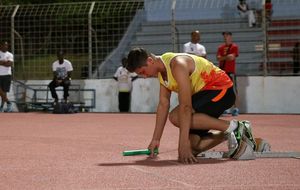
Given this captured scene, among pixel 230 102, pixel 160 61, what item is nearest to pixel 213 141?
pixel 230 102

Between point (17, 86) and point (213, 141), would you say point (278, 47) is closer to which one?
point (17, 86)

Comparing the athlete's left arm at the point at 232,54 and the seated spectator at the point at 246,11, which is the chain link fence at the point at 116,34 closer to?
the seated spectator at the point at 246,11

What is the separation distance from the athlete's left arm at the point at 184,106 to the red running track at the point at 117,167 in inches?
5.3

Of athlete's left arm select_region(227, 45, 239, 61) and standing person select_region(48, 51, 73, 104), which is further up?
athlete's left arm select_region(227, 45, 239, 61)

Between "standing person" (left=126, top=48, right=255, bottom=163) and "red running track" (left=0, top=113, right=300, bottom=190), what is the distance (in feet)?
0.89

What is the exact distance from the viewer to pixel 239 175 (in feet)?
18.2

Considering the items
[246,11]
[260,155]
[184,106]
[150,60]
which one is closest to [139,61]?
[150,60]

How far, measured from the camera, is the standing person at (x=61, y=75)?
57.6 ft

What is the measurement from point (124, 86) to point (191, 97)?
11094 millimetres

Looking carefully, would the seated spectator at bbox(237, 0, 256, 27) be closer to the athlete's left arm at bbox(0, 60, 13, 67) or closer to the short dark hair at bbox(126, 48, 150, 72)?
the athlete's left arm at bbox(0, 60, 13, 67)

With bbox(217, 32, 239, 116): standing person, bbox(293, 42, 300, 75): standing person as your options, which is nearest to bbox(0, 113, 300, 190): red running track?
bbox(217, 32, 239, 116): standing person

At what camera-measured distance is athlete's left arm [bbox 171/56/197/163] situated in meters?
6.27

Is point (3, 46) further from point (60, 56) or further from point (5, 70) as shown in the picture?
point (60, 56)

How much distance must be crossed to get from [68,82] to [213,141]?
11065mm
